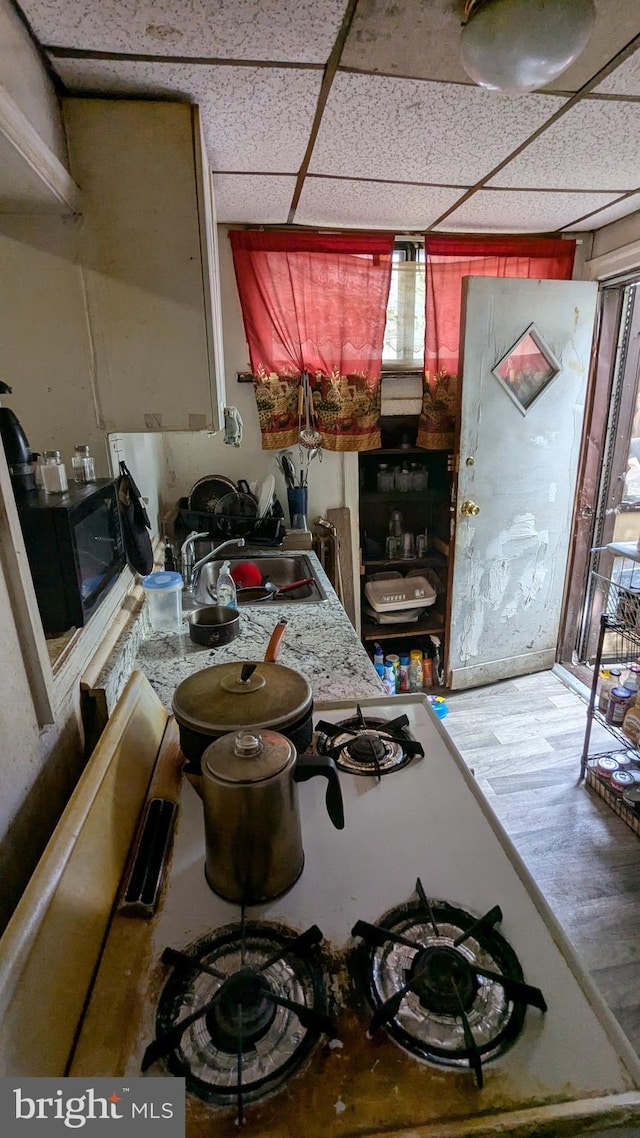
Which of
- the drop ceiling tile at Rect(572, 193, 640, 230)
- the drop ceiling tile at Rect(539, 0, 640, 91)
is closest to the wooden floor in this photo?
the drop ceiling tile at Rect(539, 0, 640, 91)

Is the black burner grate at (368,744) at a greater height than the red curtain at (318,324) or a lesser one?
lesser

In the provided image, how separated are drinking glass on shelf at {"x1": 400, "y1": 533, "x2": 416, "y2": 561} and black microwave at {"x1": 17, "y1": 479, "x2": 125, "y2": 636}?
78.3 inches

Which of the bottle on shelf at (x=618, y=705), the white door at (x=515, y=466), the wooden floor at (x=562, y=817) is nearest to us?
the wooden floor at (x=562, y=817)

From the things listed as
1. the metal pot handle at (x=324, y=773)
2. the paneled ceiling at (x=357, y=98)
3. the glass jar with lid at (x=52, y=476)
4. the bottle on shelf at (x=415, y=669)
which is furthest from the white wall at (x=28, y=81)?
the bottle on shelf at (x=415, y=669)

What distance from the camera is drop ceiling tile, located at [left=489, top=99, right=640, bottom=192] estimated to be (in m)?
1.33

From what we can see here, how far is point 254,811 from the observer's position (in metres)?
0.64

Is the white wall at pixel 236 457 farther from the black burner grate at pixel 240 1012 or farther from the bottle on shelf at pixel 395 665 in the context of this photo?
the black burner grate at pixel 240 1012

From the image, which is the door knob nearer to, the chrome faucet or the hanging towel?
the chrome faucet

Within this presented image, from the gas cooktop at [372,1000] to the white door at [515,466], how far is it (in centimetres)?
195

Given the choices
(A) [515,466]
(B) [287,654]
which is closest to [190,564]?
(B) [287,654]

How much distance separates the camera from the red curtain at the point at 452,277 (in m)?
2.35

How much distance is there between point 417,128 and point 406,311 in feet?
3.77

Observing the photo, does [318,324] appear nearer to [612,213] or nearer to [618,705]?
[612,213]

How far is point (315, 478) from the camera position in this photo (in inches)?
103
